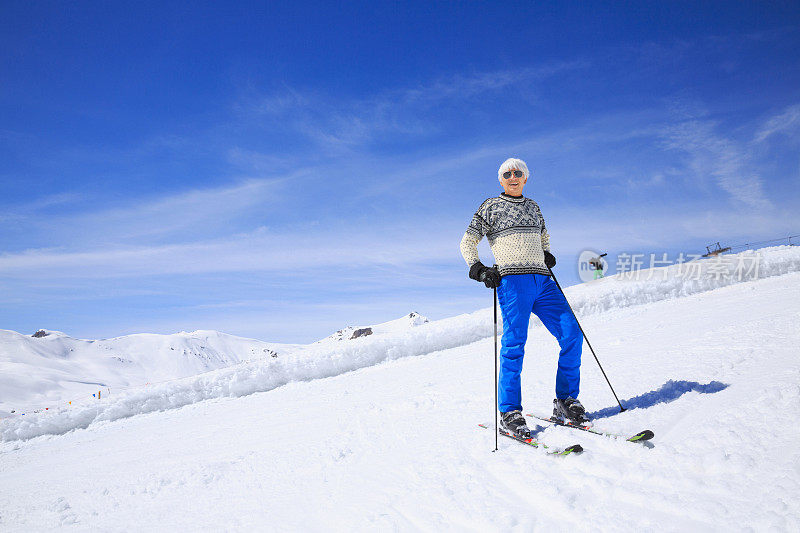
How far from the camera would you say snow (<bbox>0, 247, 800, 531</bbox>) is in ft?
7.80

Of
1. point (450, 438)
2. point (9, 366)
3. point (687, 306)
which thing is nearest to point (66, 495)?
point (450, 438)

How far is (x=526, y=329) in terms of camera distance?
12.5ft

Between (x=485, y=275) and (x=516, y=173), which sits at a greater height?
(x=516, y=173)


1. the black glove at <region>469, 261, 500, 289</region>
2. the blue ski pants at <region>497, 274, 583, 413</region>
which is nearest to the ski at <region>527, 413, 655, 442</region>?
the blue ski pants at <region>497, 274, 583, 413</region>

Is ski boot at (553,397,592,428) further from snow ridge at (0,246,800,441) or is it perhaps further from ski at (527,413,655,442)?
snow ridge at (0,246,800,441)

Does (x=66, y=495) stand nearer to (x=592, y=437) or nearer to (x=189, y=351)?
(x=592, y=437)

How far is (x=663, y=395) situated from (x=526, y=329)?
1.56 meters

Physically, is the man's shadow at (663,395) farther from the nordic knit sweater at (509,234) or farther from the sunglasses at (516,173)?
the sunglasses at (516,173)

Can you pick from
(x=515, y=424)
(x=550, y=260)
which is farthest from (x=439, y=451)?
(x=550, y=260)

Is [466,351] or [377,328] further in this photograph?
[377,328]

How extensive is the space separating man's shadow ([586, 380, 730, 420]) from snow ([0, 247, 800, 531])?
0.02 meters

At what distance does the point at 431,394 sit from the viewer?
221 inches

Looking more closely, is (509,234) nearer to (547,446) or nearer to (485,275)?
(485,275)

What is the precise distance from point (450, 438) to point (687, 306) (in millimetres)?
8928
